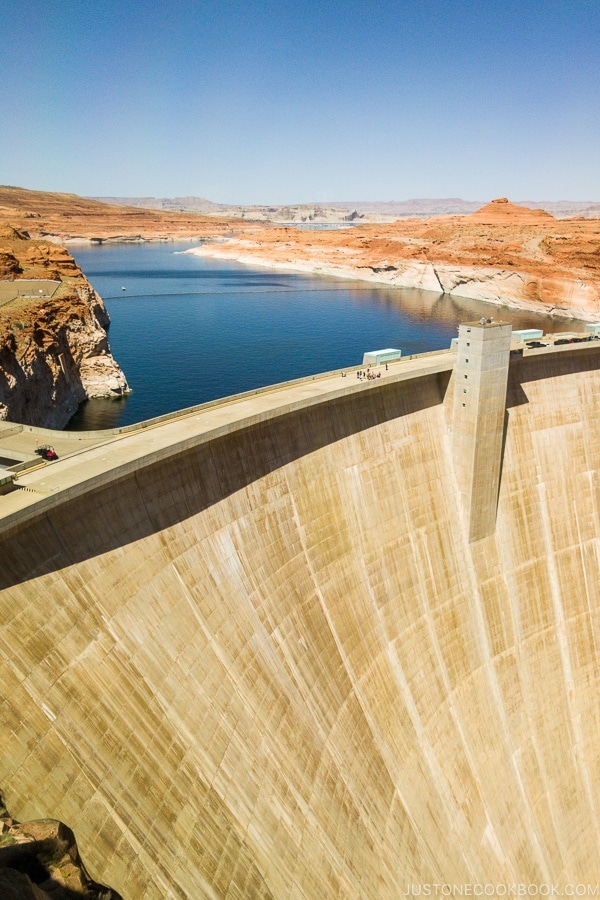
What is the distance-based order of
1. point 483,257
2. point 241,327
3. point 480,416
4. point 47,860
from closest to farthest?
point 47,860 < point 480,416 < point 241,327 < point 483,257

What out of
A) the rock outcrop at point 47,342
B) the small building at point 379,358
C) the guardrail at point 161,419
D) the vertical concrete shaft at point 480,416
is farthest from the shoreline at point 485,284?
the guardrail at point 161,419

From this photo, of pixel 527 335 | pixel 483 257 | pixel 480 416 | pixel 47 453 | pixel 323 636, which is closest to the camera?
pixel 47 453

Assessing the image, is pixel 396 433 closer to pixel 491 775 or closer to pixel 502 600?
pixel 502 600

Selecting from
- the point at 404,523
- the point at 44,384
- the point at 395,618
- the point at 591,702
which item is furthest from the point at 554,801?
the point at 44,384

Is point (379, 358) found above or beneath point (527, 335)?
beneath

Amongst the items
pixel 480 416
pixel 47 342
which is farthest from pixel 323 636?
pixel 47 342

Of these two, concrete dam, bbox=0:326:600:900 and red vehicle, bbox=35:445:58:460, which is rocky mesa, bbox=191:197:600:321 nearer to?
concrete dam, bbox=0:326:600:900

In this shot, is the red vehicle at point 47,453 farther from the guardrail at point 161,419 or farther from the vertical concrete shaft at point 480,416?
the vertical concrete shaft at point 480,416

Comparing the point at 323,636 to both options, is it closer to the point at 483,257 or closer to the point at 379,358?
the point at 379,358
